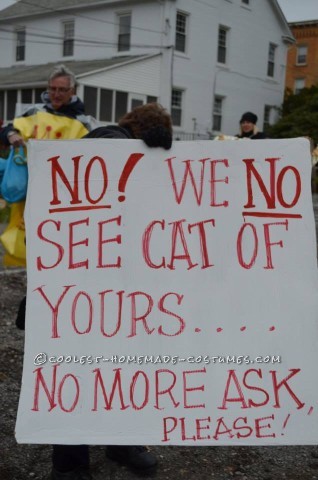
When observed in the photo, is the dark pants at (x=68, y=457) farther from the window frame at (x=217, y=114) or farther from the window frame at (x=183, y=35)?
the window frame at (x=217, y=114)

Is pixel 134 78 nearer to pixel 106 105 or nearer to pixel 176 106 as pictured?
pixel 106 105

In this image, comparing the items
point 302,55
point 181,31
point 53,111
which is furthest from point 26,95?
point 302,55

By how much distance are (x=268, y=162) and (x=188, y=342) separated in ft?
2.56

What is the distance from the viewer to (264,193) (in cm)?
223

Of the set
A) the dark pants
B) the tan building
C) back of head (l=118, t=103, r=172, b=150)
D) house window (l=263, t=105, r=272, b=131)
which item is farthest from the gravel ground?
the tan building

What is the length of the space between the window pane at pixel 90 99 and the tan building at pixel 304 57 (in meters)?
19.7

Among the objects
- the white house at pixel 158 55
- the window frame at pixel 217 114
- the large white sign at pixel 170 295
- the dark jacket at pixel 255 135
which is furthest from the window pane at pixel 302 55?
the large white sign at pixel 170 295

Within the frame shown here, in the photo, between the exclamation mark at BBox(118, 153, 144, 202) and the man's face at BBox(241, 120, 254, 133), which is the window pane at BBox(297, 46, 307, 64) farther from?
the exclamation mark at BBox(118, 153, 144, 202)

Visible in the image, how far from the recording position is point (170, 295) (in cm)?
221

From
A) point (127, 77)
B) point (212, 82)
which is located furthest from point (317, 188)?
point (127, 77)

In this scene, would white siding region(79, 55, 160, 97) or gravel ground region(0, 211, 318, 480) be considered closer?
gravel ground region(0, 211, 318, 480)

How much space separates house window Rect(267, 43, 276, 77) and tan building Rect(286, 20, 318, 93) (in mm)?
10693

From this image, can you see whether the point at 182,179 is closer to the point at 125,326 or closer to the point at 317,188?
the point at 125,326

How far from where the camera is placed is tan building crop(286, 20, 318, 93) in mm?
35781
